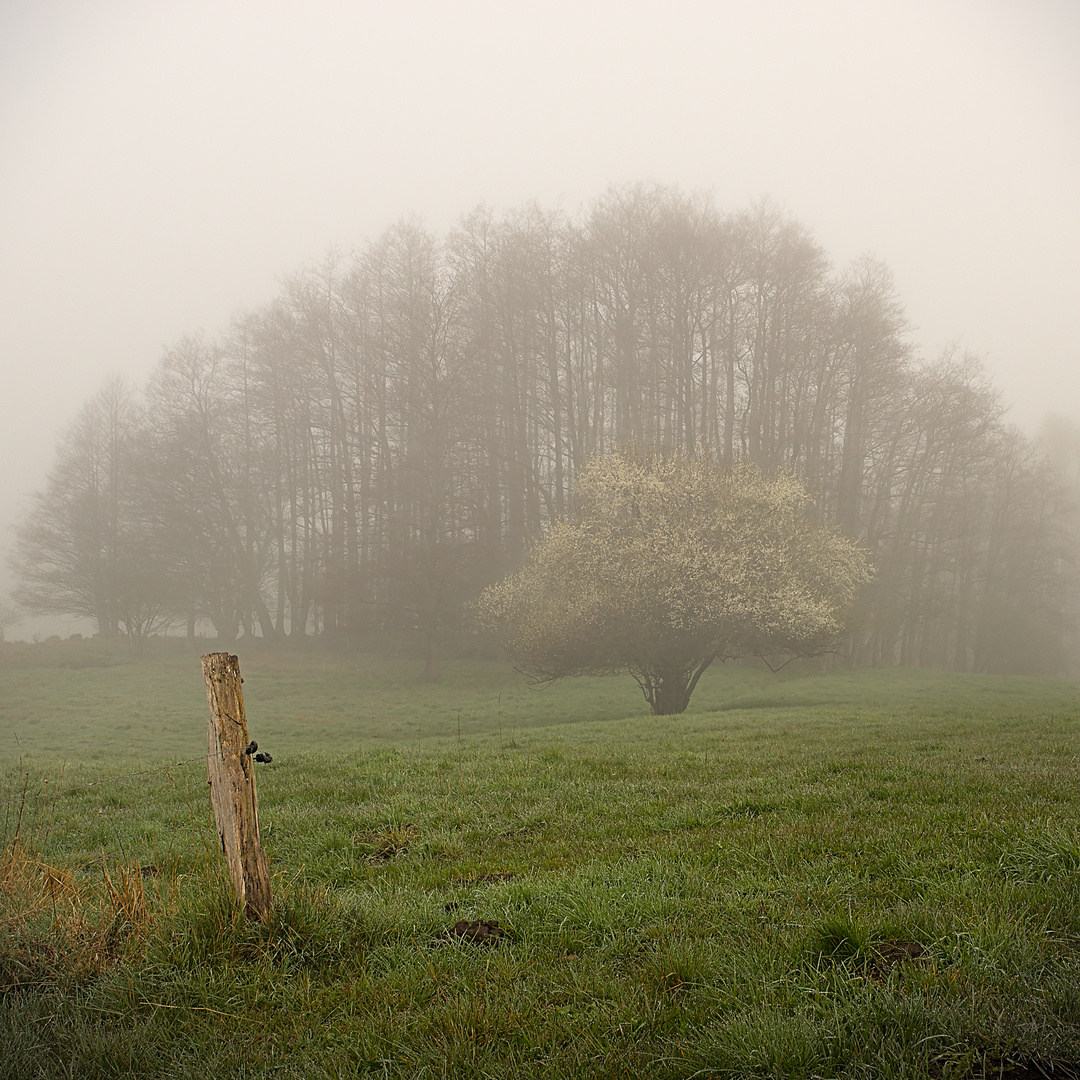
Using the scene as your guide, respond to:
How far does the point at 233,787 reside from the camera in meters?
4.34

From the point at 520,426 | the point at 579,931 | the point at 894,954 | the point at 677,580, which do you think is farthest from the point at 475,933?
the point at 520,426

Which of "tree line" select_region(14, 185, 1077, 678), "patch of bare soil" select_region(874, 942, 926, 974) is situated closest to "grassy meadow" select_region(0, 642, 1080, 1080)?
"patch of bare soil" select_region(874, 942, 926, 974)

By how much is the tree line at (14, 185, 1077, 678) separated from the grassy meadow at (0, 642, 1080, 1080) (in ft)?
111

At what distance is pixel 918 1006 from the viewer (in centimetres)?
310

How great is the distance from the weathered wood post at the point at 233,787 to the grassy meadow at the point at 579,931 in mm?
180

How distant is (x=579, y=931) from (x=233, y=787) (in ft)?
7.79

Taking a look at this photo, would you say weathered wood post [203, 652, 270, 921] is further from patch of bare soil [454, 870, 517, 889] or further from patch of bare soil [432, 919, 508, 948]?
patch of bare soil [454, 870, 517, 889]

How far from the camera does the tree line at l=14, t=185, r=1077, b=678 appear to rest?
46.2 m

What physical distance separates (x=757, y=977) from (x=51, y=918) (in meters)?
4.52

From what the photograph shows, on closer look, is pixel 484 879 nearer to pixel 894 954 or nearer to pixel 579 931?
pixel 579 931

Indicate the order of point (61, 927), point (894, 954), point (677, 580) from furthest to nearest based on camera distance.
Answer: point (677, 580) → point (61, 927) → point (894, 954)

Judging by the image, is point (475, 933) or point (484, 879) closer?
point (475, 933)

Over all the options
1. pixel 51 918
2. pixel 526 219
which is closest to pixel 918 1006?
pixel 51 918

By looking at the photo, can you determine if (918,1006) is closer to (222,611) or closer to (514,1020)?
(514,1020)
